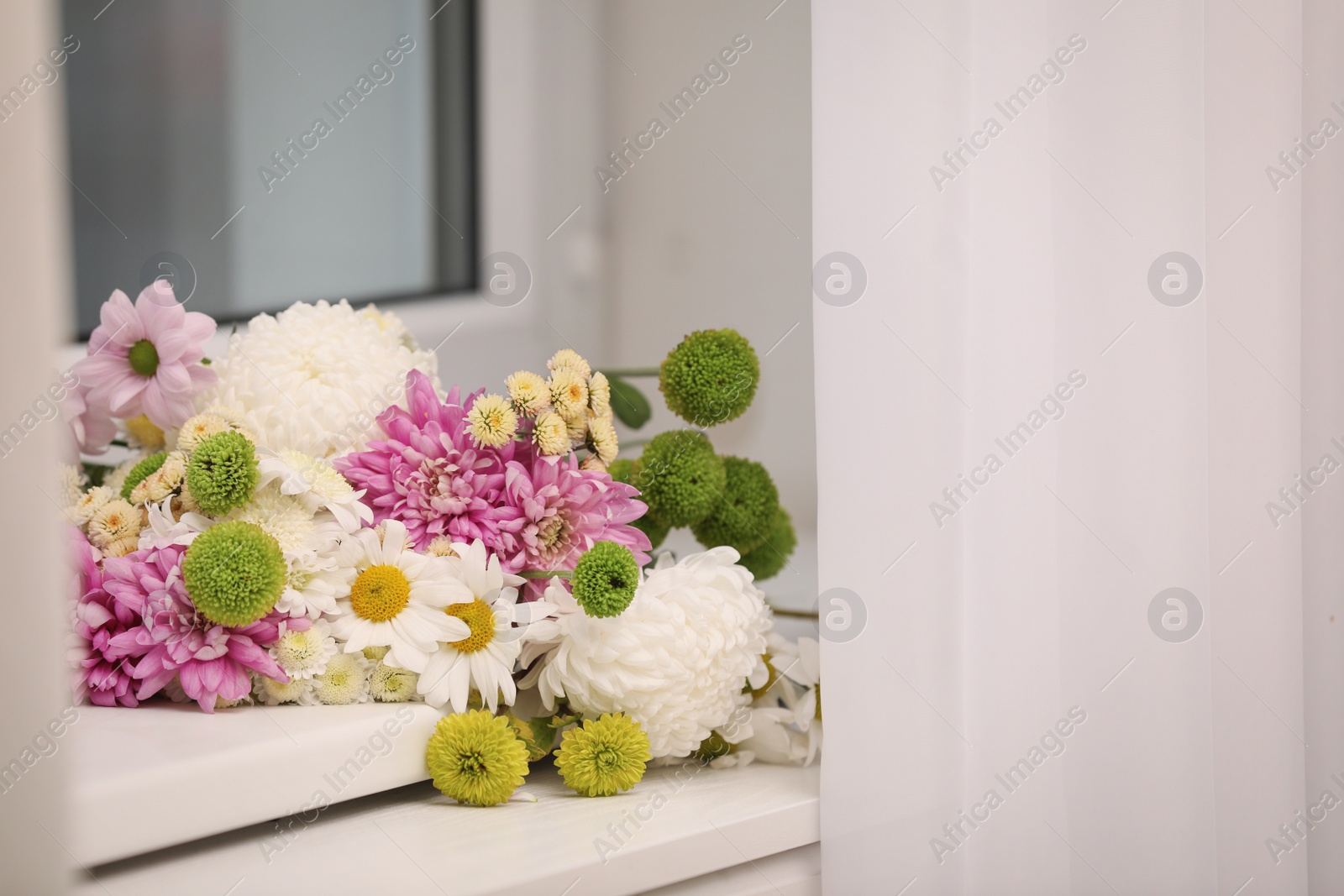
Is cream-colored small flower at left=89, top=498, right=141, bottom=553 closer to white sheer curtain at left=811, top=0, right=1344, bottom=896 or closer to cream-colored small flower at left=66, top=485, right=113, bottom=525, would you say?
cream-colored small flower at left=66, top=485, right=113, bottom=525

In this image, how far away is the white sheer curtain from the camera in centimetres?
56

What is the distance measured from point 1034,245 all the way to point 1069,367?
8cm

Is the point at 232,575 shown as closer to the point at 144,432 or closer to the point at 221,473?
the point at 221,473

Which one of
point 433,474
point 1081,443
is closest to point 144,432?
point 433,474

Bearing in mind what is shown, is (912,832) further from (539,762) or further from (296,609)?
(296,609)

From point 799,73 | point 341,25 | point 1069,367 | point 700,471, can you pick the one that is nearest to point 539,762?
point 700,471

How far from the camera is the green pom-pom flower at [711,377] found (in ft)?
2.24

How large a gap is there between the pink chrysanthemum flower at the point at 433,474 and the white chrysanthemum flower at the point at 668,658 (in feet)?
0.31

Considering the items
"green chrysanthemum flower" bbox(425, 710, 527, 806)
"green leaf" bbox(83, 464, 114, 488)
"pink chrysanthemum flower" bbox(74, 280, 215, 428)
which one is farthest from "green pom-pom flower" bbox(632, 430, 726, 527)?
"green leaf" bbox(83, 464, 114, 488)

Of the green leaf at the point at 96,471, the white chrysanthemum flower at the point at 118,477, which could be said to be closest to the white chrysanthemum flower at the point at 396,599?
the white chrysanthemum flower at the point at 118,477

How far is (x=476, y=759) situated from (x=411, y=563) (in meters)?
0.12

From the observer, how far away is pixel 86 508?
64 centimetres

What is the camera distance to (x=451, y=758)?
57 centimetres

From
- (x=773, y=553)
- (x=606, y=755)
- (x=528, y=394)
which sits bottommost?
(x=606, y=755)
